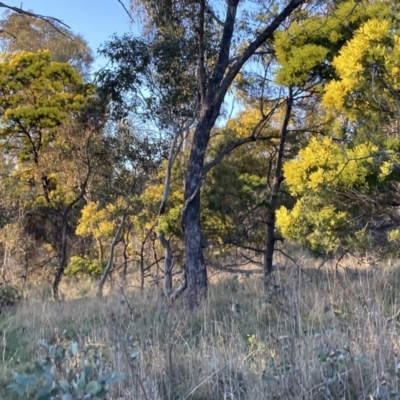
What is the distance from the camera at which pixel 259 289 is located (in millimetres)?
6461

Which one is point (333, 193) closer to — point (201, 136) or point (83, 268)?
point (201, 136)

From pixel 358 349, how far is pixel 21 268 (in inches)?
496

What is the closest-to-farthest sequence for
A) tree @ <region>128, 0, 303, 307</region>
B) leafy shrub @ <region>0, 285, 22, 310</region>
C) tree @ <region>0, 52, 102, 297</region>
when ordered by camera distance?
tree @ <region>128, 0, 303, 307</region>, leafy shrub @ <region>0, 285, 22, 310</region>, tree @ <region>0, 52, 102, 297</region>

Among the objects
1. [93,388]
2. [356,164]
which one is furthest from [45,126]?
[93,388]

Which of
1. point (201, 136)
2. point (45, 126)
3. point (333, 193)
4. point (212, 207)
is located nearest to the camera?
point (333, 193)

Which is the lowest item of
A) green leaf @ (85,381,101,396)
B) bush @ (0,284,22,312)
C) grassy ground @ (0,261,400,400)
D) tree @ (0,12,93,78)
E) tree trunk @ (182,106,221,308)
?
bush @ (0,284,22,312)

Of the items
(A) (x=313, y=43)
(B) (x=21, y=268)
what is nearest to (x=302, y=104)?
(A) (x=313, y=43)

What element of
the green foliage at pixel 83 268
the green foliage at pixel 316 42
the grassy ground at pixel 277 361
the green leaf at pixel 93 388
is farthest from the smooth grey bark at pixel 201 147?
the green foliage at pixel 83 268

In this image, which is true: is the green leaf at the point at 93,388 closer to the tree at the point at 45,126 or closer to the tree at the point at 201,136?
the tree at the point at 201,136

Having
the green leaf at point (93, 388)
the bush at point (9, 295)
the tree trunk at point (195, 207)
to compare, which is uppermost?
the tree trunk at point (195, 207)

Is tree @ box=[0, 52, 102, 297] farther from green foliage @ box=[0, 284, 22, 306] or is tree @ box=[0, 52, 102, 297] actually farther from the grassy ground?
the grassy ground

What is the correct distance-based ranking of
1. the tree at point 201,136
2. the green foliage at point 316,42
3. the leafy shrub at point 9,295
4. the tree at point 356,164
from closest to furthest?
the tree at point 356,164 < the green foliage at point 316,42 < the tree at point 201,136 < the leafy shrub at point 9,295

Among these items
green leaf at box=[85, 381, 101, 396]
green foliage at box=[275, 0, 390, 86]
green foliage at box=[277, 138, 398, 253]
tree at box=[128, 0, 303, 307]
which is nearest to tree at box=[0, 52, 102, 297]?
tree at box=[128, 0, 303, 307]

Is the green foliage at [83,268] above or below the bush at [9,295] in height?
above
